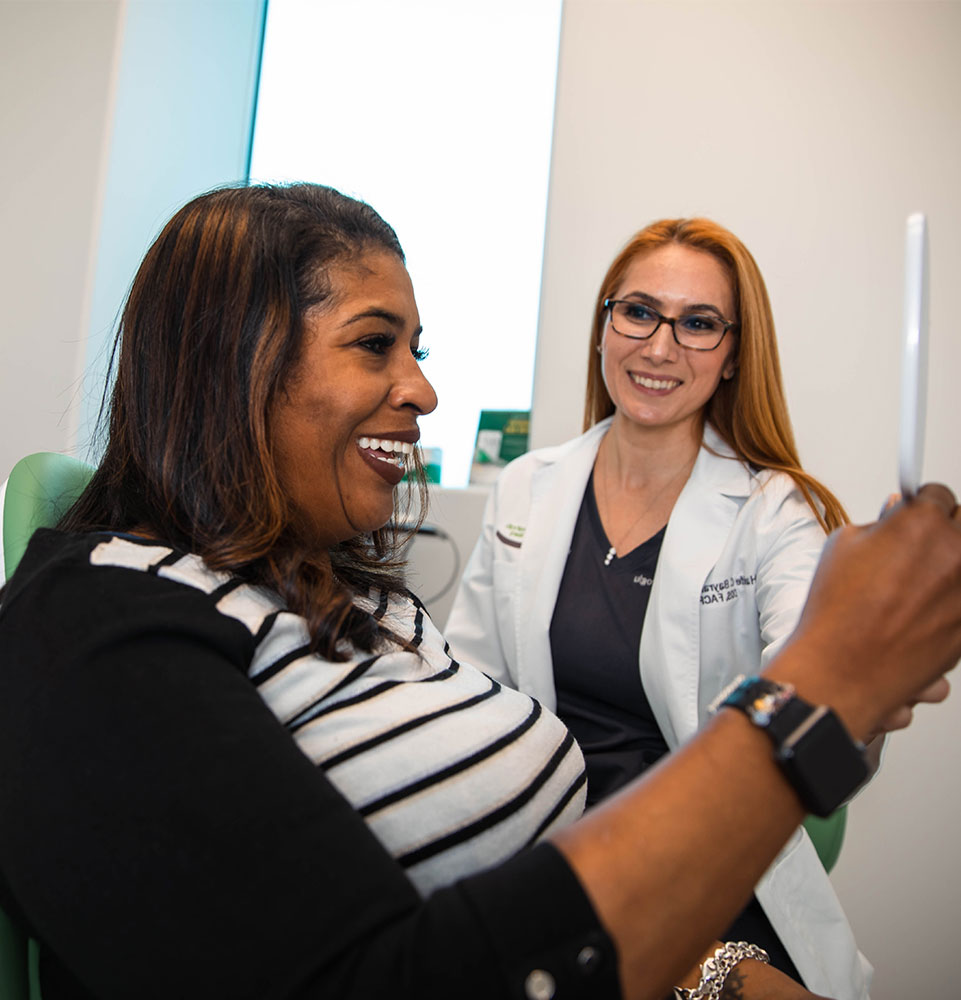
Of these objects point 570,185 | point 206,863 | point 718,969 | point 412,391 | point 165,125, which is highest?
point 165,125

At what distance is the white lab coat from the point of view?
134 cm

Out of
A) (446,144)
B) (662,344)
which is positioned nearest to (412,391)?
(662,344)

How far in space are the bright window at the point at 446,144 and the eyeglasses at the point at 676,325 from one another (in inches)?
34.9

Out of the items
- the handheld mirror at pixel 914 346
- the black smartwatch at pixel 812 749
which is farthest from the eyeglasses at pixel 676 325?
the black smartwatch at pixel 812 749

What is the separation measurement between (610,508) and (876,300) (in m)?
0.99

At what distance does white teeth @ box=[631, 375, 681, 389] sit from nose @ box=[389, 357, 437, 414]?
89 cm

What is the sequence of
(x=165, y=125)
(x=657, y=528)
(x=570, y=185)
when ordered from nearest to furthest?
(x=657, y=528)
(x=570, y=185)
(x=165, y=125)

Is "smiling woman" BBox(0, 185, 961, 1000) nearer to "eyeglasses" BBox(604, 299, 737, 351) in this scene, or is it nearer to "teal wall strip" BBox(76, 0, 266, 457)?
"eyeglasses" BBox(604, 299, 737, 351)

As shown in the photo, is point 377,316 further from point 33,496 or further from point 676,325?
point 676,325

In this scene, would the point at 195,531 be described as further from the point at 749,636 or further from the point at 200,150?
the point at 200,150

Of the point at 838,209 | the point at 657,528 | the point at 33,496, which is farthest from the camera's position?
the point at 838,209

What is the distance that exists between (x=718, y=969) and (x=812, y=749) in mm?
561

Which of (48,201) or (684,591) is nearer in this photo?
(684,591)

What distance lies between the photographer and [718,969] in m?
0.94
